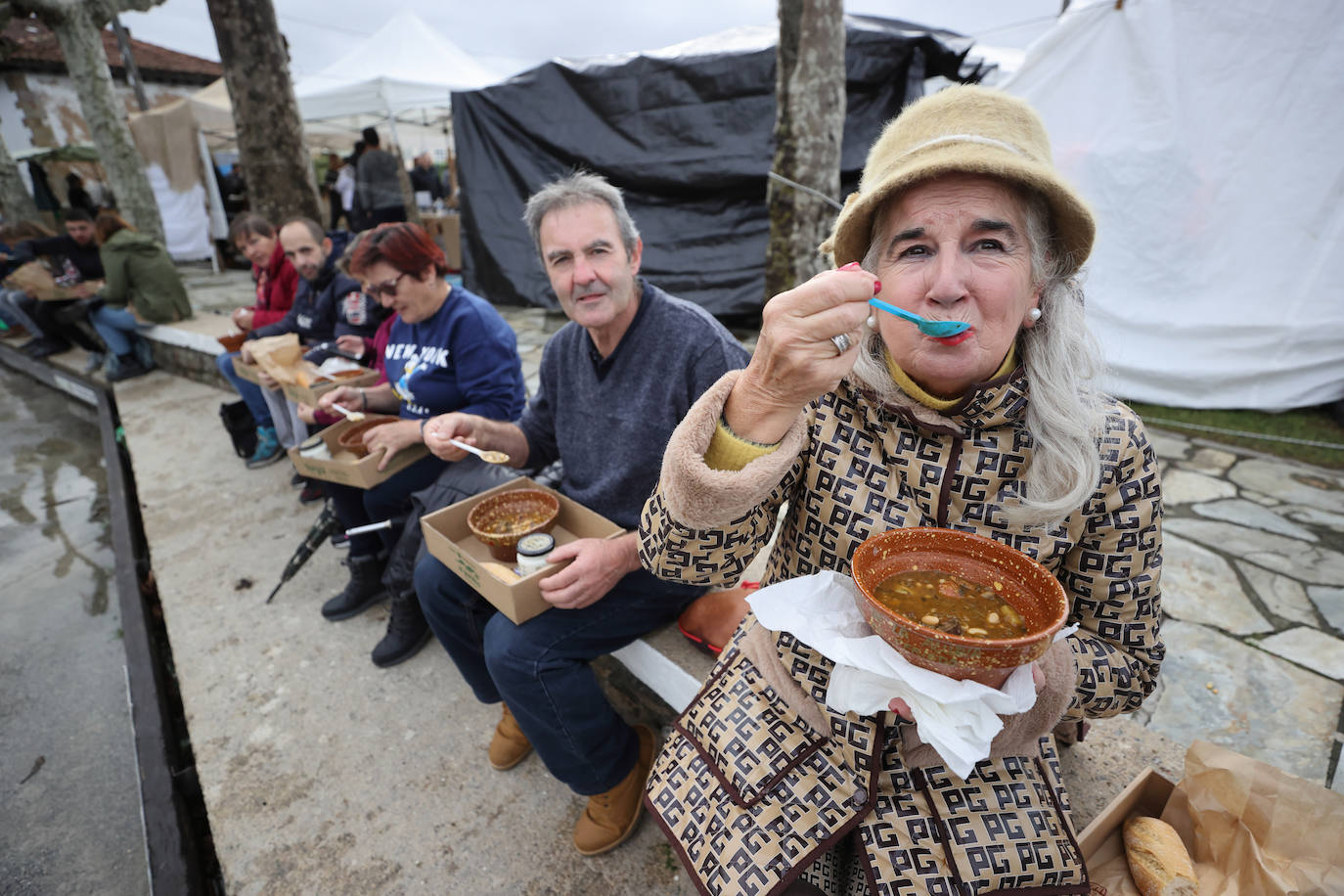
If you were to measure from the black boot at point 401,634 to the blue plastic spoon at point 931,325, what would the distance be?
8.31ft

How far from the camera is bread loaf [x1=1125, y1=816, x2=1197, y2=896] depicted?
1.20 metres

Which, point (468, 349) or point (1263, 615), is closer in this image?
point (1263, 615)

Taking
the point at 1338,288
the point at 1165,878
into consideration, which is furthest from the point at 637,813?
the point at 1338,288

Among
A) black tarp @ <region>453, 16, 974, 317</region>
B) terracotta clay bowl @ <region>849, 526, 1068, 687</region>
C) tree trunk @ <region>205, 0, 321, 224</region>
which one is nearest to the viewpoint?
terracotta clay bowl @ <region>849, 526, 1068, 687</region>

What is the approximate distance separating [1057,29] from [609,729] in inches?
249

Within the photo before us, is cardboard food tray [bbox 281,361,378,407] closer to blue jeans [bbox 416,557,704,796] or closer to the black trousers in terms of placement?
blue jeans [bbox 416,557,704,796]

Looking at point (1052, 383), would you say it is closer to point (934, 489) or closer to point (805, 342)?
point (934, 489)

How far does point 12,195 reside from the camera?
37.4ft

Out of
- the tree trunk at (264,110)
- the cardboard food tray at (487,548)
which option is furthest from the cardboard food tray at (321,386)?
the tree trunk at (264,110)

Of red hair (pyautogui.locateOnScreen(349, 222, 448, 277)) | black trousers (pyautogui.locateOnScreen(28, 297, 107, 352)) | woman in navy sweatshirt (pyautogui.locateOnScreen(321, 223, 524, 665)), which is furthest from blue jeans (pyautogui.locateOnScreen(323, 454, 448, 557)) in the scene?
black trousers (pyautogui.locateOnScreen(28, 297, 107, 352))

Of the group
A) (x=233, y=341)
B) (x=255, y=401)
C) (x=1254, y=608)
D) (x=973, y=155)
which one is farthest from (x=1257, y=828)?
(x=233, y=341)

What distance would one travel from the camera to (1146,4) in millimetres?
4516

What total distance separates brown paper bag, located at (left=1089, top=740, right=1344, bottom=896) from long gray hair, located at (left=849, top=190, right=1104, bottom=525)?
67 centimetres

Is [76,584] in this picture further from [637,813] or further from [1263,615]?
[1263,615]
